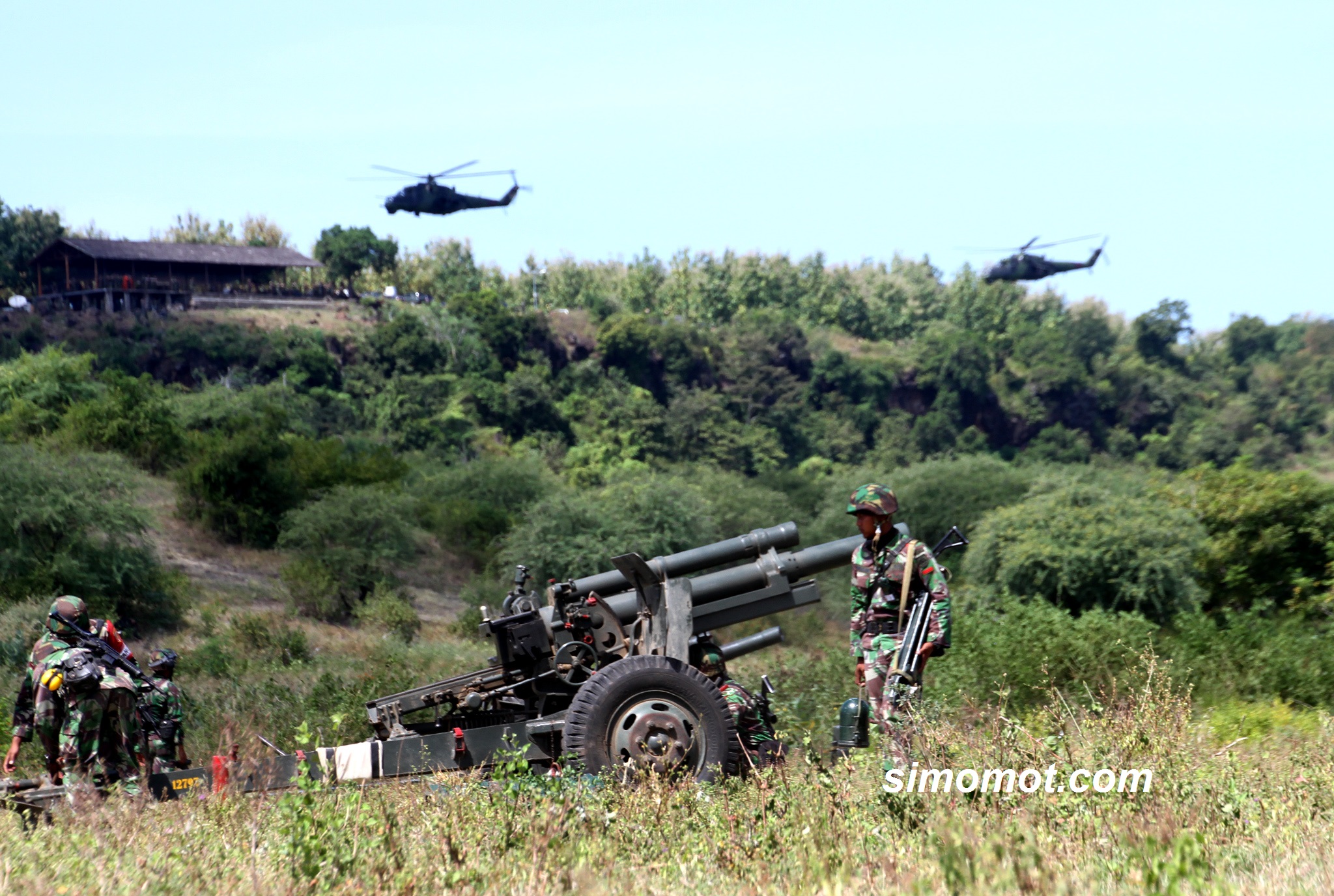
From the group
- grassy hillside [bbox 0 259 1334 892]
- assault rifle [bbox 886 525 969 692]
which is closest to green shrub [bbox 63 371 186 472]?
grassy hillside [bbox 0 259 1334 892]

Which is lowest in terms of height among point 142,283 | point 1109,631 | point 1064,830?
point 1109,631

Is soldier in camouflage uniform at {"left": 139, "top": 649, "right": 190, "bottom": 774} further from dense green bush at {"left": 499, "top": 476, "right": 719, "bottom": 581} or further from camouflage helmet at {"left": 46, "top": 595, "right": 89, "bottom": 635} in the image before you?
dense green bush at {"left": 499, "top": 476, "right": 719, "bottom": 581}

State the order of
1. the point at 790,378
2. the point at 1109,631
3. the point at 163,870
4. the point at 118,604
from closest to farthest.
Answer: the point at 163,870 < the point at 1109,631 < the point at 118,604 < the point at 790,378

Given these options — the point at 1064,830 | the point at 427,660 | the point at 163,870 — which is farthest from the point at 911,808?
the point at 427,660

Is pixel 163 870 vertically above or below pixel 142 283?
below

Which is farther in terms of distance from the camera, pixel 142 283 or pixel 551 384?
pixel 551 384

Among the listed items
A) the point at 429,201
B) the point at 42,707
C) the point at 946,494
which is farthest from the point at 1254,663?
the point at 429,201

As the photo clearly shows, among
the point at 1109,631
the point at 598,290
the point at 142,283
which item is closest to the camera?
the point at 1109,631

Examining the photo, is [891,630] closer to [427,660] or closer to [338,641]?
[427,660]

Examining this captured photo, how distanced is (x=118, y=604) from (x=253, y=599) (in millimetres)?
4965

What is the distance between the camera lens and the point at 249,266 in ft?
268

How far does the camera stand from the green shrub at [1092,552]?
19906 mm

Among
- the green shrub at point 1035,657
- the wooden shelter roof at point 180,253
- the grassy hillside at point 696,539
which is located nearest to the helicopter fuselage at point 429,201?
the grassy hillside at point 696,539

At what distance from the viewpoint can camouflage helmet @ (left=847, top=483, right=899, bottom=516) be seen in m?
7.29
